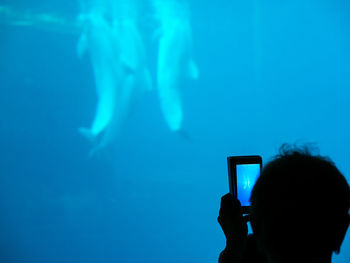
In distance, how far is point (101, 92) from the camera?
902 cm

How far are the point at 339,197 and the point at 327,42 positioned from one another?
20.9m

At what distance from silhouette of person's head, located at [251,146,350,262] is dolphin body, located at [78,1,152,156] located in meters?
8.43

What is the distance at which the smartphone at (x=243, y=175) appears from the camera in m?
1.09

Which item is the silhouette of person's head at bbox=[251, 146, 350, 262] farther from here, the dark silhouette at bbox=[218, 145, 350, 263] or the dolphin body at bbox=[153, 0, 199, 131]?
the dolphin body at bbox=[153, 0, 199, 131]

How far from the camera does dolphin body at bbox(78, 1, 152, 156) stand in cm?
914

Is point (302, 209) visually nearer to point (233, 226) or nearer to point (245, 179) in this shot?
point (233, 226)

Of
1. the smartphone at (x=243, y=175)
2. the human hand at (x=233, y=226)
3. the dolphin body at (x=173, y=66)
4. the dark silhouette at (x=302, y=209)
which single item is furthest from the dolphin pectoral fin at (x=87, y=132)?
the dark silhouette at (x=302, y=209)

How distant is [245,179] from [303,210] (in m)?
0.46

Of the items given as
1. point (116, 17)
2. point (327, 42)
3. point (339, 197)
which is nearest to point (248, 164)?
point (339, 197)

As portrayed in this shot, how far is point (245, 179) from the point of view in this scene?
1114 millimetres

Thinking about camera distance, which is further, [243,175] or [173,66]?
[173,66]

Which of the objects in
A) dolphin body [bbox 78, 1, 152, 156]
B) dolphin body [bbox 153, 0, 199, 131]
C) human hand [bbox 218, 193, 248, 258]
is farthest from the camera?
dolphin body [bbox 153, 0, 199, 131]

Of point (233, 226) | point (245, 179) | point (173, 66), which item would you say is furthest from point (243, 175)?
point (173, 66)

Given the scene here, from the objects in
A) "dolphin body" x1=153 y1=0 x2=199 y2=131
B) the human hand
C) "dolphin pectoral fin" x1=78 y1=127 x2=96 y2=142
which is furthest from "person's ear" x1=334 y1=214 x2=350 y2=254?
"dolphin body" x1=153 y1=0 x2=199 y2=131
